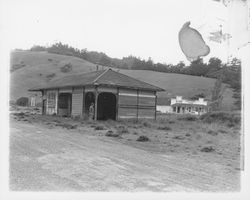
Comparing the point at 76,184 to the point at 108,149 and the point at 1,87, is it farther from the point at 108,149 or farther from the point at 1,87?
the point at 108,149

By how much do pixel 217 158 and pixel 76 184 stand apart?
17.7 feet

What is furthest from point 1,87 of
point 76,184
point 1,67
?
point 76,184

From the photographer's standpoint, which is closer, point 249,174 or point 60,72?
point 249,174

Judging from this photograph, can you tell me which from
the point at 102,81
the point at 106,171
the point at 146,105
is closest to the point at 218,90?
the point at 106,171

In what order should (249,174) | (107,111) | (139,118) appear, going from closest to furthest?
1. (249,174)
2. (139,118)
3. (107,111)

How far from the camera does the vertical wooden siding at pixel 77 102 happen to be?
930 inches

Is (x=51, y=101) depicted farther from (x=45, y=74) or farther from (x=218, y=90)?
(x=218, y=90)

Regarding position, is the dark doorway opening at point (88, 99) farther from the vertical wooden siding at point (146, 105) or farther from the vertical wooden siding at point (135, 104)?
the vertical wooden siding at point (146, 105)

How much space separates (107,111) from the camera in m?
25.9

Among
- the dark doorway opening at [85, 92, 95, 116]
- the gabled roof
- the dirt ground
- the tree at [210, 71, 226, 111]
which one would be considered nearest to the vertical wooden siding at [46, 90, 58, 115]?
the gabled roof

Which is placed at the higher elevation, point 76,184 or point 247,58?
point 247,58

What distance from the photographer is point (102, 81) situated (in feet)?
71.2

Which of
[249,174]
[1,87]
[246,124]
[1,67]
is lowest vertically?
[249,174]

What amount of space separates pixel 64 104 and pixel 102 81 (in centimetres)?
684
